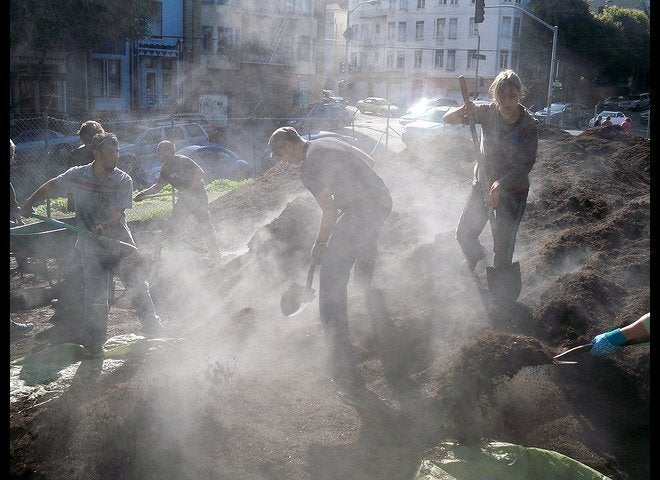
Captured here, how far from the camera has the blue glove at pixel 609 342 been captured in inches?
122

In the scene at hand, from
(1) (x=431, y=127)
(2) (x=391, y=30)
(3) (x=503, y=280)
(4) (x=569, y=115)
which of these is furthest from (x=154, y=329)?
(4) (x=569, y=115)

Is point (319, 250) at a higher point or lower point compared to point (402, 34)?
lower

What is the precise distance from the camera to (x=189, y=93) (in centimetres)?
2277

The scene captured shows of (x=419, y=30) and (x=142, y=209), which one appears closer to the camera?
(x=142, y=209)

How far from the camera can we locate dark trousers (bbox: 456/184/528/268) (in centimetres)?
487

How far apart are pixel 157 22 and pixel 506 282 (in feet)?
68.3

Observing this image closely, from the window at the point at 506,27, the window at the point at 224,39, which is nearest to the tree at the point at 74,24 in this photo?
the window at the point at 224,39

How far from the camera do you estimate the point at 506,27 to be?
85.5 ft

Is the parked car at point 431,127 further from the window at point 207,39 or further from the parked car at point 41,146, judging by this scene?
the parked car at point 41,146

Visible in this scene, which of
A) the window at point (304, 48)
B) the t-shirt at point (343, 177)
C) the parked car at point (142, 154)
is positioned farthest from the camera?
the window at point (304, 48)

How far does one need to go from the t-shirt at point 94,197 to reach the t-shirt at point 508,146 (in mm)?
2603

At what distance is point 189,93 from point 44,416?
20.4m

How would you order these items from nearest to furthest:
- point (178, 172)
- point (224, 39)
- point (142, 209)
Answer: point (178, 172) → point (142, 209) → point (224, 39)

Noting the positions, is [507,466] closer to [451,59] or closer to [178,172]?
[178,172]
